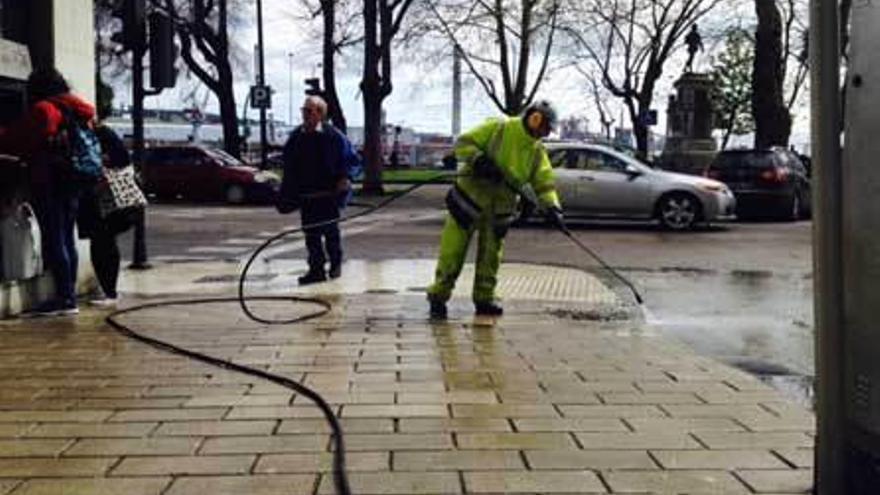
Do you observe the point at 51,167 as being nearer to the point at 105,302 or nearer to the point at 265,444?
the point at 105,302

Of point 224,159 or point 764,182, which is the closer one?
point 764,182

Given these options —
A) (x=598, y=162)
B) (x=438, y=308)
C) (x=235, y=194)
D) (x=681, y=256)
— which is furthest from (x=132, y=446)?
(x=235, y=194)

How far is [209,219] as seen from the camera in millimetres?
24109

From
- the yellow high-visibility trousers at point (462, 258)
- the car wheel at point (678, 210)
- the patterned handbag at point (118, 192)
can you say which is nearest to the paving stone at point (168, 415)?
the yellow high-visibility trousers at point (462, 258)

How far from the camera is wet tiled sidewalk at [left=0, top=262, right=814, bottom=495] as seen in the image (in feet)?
14.8

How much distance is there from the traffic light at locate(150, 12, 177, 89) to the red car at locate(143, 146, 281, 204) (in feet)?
57.4

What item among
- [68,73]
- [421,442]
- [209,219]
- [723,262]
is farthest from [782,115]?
[421,442]

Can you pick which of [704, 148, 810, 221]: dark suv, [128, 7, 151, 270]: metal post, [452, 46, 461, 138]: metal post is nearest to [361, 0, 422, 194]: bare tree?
[452, 46, 461, 138]: metal post

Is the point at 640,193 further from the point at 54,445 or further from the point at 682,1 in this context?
the point at 682,1

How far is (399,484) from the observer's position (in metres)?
4.42

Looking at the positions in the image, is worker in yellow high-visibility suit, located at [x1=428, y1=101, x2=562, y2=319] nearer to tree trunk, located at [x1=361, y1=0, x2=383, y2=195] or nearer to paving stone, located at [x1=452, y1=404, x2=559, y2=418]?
paving stone, located at [x1=452, y1=404, x2=559, y2=418]

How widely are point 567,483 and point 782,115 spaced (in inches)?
1143

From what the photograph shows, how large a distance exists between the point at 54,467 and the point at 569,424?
83.2 inches

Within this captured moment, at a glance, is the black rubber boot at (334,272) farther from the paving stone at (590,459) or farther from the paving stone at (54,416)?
the paving stone at (590,459)
